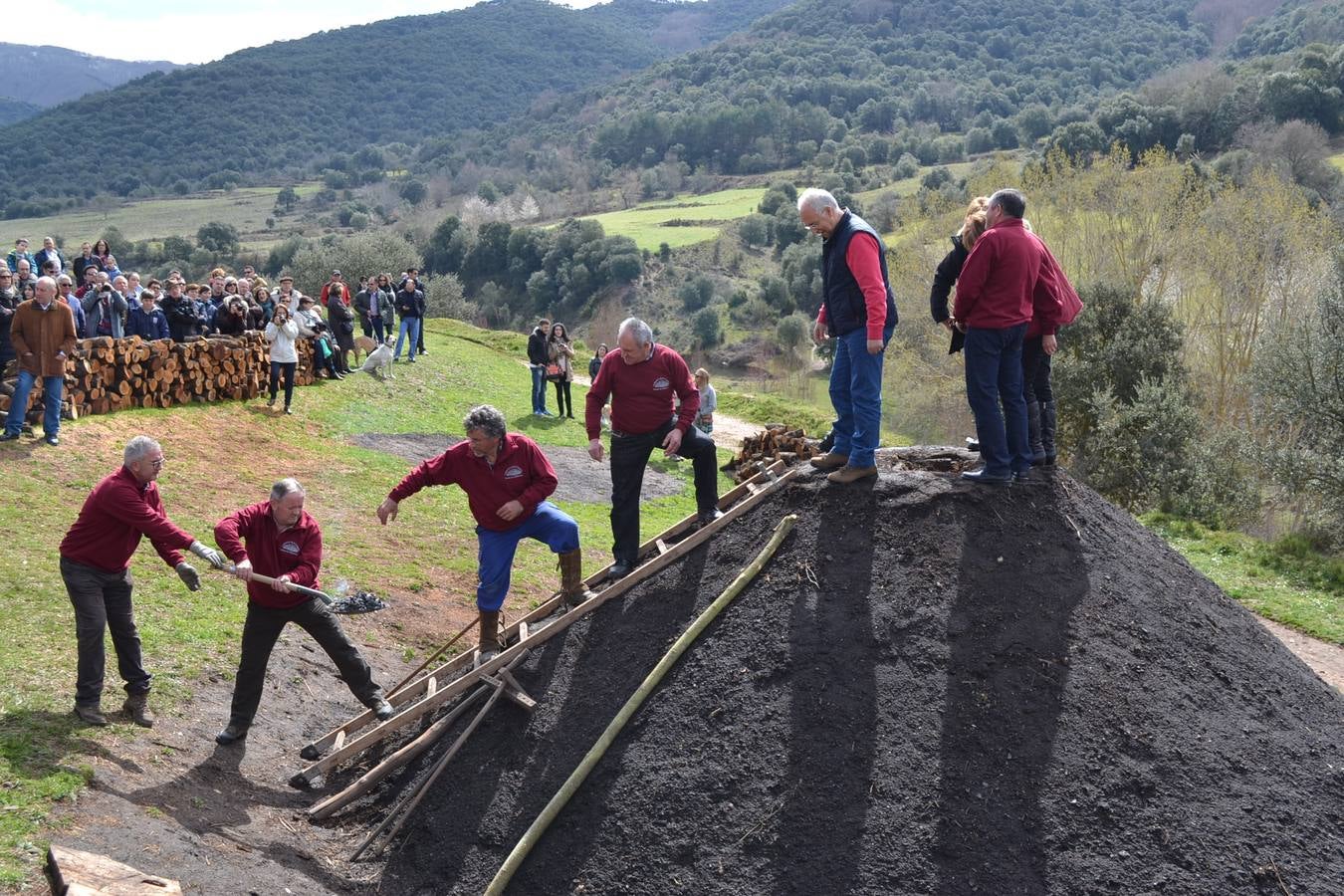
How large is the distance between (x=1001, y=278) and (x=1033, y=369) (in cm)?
111

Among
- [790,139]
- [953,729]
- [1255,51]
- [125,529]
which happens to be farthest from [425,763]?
[1255,51]

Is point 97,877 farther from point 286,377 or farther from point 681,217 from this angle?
point 681,217

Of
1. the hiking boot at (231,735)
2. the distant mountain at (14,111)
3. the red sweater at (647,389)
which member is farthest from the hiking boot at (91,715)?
the distant mountain at (14,111)

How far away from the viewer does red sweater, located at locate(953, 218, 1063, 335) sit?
816 cm

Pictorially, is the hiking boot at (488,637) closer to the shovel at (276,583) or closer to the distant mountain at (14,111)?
the shovel at (276,583)

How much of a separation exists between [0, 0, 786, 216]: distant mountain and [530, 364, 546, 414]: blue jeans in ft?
308

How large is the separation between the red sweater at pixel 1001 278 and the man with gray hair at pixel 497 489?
3648mm

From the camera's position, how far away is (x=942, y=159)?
101 metres

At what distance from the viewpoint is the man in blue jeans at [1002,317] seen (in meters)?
8.19

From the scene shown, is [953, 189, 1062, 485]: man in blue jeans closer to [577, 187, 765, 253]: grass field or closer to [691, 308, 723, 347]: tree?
[691, 308, 723, 347]: tree

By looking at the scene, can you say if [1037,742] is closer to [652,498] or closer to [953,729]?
[953,729]

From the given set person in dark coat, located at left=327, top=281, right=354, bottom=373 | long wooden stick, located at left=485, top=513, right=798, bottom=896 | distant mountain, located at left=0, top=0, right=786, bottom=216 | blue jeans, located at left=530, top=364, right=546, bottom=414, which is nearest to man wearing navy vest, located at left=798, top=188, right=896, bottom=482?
long wooden stick, located at left=485, top=513, right=798, bottom=896

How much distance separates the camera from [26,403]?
1427 centimetres

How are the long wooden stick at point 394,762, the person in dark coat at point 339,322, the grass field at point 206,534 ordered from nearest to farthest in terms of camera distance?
the grass field at point 206,534
the long wooden stick at point 394,762
the person in dark coat at point 339,322
